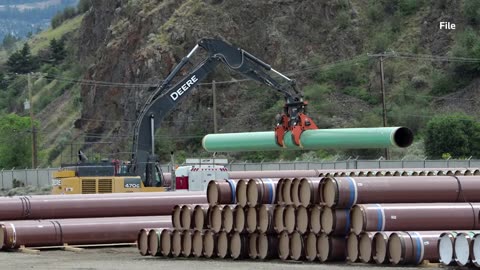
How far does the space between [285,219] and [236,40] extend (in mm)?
65338

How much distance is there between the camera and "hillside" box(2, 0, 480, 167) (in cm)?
8169

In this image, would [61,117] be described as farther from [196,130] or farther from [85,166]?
[85,166]

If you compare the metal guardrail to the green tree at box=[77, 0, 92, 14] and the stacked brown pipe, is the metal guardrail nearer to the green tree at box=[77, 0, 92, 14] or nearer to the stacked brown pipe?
the stacked brown pipe

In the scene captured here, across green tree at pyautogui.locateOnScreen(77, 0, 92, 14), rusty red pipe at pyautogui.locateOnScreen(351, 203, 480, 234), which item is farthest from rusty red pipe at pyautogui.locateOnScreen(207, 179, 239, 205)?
green tree at pyautogui.locateOnScreen(77, 0, 92, 14)

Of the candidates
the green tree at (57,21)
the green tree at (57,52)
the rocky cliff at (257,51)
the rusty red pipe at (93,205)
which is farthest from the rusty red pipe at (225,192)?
the green tree at (57,21)

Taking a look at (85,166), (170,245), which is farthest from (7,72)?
(170,245)

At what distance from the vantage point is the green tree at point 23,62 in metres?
150

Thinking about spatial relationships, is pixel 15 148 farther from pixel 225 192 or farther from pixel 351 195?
pixel 351 195

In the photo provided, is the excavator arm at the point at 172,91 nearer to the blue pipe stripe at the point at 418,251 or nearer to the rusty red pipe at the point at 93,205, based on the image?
the rusty red pipe at the point at 93,205

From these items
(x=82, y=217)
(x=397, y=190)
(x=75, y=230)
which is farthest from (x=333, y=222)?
(x=82, y=217)

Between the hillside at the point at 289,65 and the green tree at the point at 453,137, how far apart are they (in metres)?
8.10

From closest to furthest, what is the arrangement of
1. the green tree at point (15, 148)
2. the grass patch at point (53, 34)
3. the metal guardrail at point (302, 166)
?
1. the metal guardrail at point (302, 166)
2. the green tree at point (15, 148)
3. the grass patch at point (53, 34)

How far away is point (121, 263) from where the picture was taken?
25.1 metres

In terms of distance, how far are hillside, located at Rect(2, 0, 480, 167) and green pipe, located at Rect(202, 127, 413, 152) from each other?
135 ft
